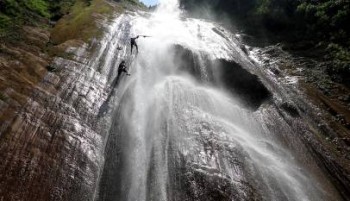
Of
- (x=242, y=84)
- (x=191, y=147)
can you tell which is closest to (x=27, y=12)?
(x=242, y=84)

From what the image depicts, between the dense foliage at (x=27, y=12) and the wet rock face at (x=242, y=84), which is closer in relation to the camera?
the dense foliage at (x=27, y=12)

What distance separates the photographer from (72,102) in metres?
16.7

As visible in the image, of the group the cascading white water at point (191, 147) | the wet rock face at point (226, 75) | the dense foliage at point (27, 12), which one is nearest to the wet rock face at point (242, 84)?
the wet rock face at point (226, 75)

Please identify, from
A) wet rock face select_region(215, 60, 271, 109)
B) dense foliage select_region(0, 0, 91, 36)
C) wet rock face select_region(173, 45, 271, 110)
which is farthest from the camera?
wet rock face select_region(173, 45, 271, 110)

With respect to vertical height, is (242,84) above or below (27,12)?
below

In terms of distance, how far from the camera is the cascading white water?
47.0 ft

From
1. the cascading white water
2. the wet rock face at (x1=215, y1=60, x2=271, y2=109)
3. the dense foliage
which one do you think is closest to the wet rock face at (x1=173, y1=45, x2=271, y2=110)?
the wet rock face at (x1=215, y1=60, x2=271, y2=109)

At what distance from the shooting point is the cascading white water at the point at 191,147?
47.0 ft

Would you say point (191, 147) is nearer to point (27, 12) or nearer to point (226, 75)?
point (226, 75)

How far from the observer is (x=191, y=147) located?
1625 cm

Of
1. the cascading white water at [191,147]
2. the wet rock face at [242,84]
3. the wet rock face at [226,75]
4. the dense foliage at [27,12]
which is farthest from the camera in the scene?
the wet rock face at [226,75]

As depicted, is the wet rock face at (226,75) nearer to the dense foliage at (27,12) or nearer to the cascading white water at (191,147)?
the cascading white water at (191,147)

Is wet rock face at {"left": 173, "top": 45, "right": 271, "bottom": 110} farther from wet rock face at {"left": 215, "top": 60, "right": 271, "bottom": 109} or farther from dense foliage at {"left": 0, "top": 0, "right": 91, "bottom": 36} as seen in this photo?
dense foliage at {"left": 0, "top": 0, "right": 91, "bottom": 36}

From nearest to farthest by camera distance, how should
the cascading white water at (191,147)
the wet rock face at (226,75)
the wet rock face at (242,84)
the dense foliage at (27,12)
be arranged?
1. the cascading white water at (191,147)
2. the dense foliage at (27,12)
3. the wet rock face at (242,84)
4. the wet rock face at (226,75)
